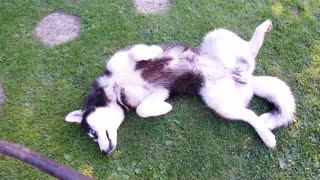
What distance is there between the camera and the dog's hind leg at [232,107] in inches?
149

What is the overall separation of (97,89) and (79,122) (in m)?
0.35

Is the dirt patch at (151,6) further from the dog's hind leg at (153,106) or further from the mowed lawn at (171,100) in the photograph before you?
the dog's hind leg at (153,106)

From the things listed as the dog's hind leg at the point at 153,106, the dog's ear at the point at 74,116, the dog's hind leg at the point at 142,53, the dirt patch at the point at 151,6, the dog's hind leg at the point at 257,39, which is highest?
the dog's hind leg at the point at 257,39

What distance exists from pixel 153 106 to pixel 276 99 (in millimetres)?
1158

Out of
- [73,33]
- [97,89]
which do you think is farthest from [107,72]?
[73,33]

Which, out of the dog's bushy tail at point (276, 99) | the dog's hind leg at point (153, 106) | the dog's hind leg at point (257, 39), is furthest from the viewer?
the dog's hind leg at point (257, 39)

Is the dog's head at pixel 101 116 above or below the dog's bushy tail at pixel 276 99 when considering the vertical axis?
below

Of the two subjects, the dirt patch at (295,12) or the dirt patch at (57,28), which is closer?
the dirt patch at (57,28)

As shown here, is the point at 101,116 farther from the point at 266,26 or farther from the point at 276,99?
the point at 266,26

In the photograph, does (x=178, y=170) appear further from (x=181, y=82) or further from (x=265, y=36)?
(x=265, y=36)

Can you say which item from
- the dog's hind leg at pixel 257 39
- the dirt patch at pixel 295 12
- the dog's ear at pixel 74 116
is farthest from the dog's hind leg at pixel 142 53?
the dirt patch at pixel 295 12

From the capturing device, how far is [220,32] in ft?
13.3

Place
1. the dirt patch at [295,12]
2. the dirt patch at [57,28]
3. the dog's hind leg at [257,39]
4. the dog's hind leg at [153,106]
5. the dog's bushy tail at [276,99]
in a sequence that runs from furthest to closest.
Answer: the dirt patch at [295,12], the dirt patch at [57,28], the dog's hind leg at [257,39], the dog's bushy tail at [276,99], the dog's hind leg at [153,106]

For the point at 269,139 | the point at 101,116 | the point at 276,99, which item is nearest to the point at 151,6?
the point at 101,116
